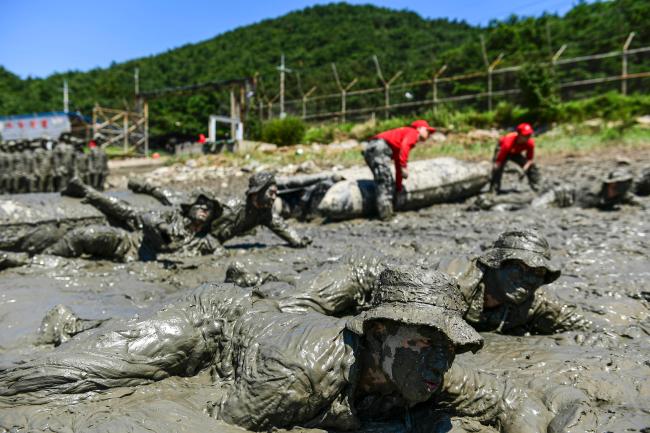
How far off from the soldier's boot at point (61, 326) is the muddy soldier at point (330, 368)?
1.33 ft

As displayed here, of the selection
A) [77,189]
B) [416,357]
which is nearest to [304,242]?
[77,189]

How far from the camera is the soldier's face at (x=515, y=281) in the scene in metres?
3.65

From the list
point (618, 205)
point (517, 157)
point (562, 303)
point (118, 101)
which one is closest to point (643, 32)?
point (517, 157)

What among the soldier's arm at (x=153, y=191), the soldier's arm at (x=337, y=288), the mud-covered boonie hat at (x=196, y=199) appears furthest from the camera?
the soldier's arm at (x=153, y=191)

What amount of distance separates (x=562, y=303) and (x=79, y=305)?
382 centimetres

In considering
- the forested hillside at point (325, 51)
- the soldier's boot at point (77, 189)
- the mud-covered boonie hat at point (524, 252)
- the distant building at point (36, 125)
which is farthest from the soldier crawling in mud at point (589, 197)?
the distant building at point (36, 125)

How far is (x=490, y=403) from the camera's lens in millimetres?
2717

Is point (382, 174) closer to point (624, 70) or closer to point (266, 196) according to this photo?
point (266, 196)

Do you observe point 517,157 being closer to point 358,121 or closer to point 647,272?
point 647,272

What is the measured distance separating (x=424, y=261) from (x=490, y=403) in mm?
1902

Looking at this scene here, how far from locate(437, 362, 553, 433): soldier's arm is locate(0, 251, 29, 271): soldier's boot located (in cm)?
485

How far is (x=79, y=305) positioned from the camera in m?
4.40

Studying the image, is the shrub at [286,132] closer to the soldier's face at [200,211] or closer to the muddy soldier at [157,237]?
the muddy soldier at [157,237]

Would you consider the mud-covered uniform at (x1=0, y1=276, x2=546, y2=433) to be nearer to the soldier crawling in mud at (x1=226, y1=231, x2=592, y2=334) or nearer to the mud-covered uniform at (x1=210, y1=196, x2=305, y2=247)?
the soldier crawling in mud at (x1=226, y1=231, x2=592, y2=334)
